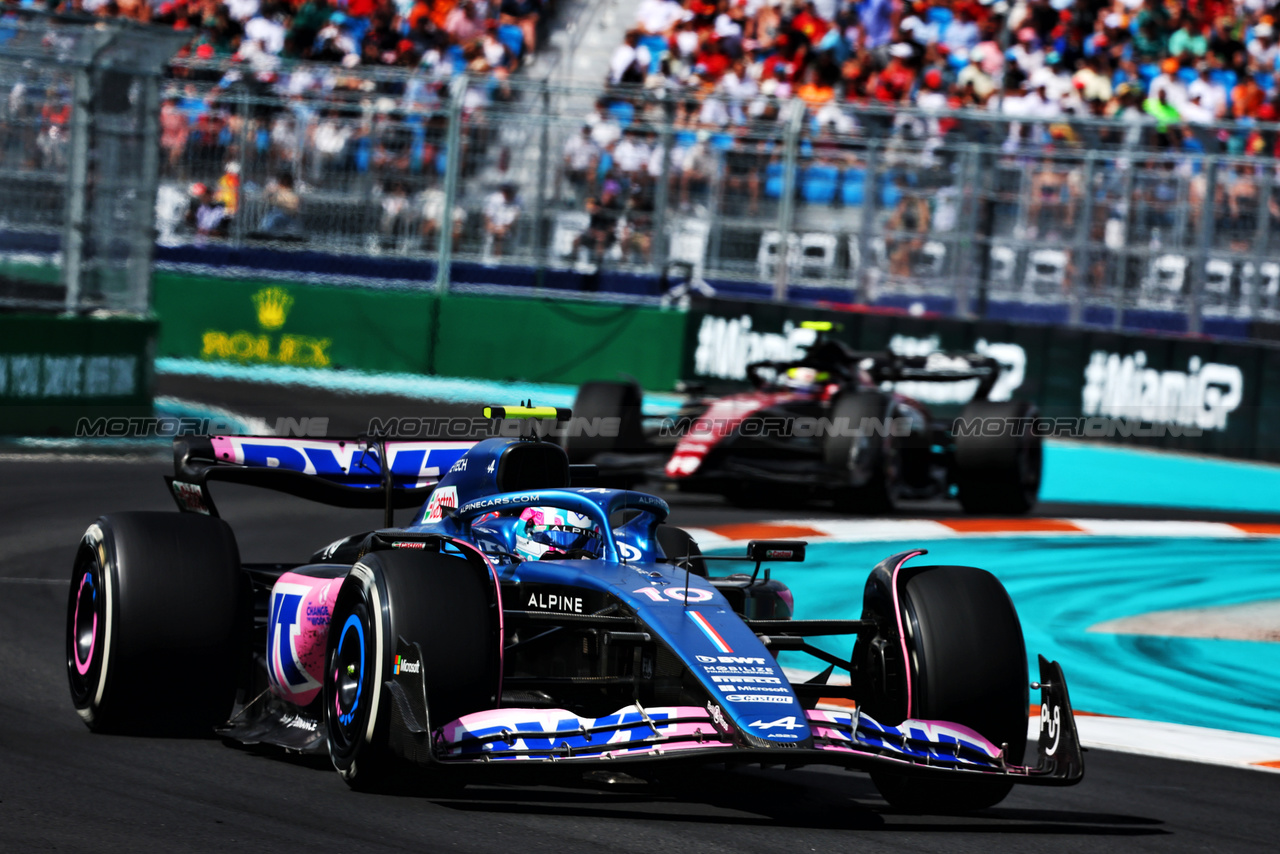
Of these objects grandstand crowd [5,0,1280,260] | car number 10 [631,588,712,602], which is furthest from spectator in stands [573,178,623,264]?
car number 10 [631,588,712,602]

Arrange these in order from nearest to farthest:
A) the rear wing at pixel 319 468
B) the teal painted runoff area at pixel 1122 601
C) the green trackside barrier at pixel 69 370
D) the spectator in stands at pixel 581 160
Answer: the rear wing at pixel 319 468, the teal painted runoff area at pixel 1122 601, the green trackside barrier at pixel 69 370, the spectator in stands at pixel 581 160

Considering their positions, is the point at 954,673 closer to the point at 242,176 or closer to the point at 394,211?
the point at 394,211

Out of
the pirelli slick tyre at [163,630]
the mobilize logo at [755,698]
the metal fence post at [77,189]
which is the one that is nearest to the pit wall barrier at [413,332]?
the metal fence post at [77,189]

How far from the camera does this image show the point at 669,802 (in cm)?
567

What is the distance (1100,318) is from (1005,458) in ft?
11.5

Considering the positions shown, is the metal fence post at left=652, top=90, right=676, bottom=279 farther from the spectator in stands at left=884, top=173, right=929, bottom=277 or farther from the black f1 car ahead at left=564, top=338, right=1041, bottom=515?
the black f1 car ahead at left=564, top=338, right=1041, bottom=515

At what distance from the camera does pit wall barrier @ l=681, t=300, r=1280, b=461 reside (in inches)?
614

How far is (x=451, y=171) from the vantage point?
758 inches

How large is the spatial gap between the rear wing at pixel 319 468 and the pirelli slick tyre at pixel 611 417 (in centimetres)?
523

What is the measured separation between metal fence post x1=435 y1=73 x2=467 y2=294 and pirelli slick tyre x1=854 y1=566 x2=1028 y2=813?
544 inches

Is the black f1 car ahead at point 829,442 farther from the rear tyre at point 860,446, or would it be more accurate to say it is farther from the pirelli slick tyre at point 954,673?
the pirelli slick tyre at point 954,673

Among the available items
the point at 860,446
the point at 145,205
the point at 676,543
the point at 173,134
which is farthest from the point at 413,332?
the point at 676,543

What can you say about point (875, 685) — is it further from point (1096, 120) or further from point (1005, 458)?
point (1096, 120)

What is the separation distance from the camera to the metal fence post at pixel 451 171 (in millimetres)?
19016
